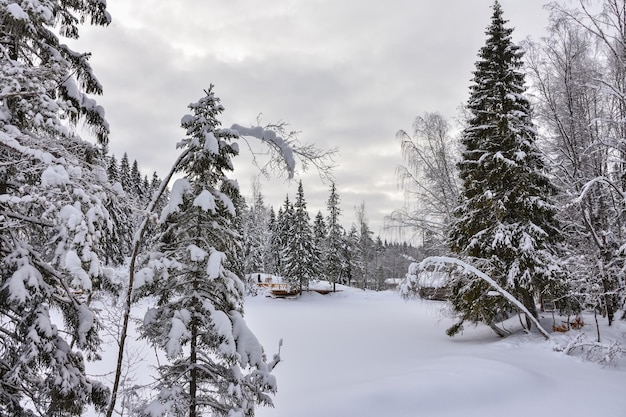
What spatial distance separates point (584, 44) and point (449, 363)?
34.9 feet

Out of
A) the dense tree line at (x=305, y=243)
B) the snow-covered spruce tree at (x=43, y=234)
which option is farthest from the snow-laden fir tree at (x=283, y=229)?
the snow-covered spruce tree at (x=43, y=234)

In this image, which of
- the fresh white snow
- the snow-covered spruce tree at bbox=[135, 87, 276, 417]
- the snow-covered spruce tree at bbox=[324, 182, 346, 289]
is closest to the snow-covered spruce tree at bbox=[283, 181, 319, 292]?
the snow-covered spruce tree at bbox=[324, 182, 346, 289]

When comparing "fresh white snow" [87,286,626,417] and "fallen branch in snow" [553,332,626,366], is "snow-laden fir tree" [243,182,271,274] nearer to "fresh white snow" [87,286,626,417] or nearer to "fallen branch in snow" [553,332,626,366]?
"fresh white snow" [87,286,626,417]

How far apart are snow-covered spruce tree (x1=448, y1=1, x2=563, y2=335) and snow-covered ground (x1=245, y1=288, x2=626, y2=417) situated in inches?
67.2

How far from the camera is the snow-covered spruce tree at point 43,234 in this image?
149 inches

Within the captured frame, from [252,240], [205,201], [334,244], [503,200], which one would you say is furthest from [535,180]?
[252,240]

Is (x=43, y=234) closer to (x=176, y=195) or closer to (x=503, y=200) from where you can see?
(x=176, y=195)

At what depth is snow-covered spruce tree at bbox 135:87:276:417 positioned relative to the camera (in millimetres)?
6129

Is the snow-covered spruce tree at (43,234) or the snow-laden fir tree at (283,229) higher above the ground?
the snow-laden fir tree at (283,229)

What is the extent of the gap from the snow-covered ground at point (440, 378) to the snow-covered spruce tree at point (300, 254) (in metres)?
20.7

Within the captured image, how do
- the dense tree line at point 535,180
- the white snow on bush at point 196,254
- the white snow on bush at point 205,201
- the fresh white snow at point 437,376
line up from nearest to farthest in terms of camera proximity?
the white snow on bush at point 196,254 < the white snow on bush at point 205,201 < the fresh white snow at point 437,376 < the dense tree line at point 535,180

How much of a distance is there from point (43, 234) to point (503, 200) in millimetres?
13401

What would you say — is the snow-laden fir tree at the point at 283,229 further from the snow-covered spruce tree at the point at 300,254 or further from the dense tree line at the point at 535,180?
the dense tree line at the point at 535,180

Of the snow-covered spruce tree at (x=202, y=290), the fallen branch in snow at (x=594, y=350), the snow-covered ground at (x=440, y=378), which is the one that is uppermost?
the snow-covered spruce tree at (x=202, y=290)
